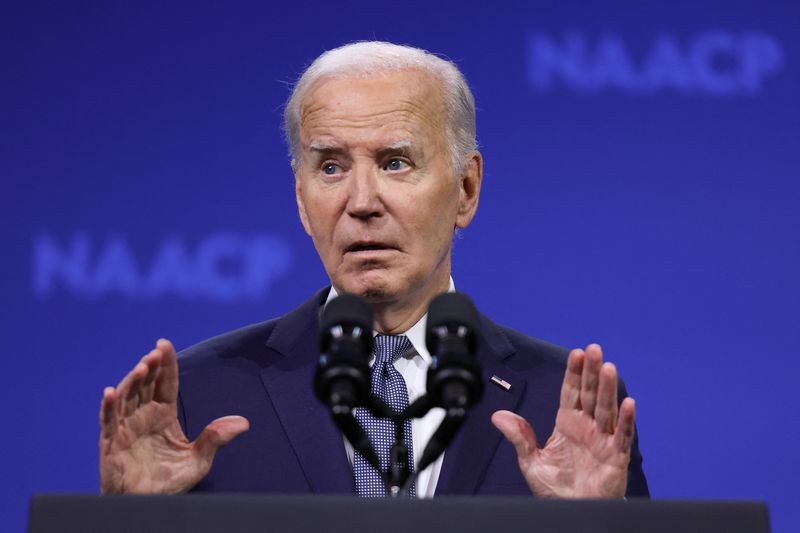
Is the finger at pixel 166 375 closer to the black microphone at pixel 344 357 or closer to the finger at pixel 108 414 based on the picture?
the finger at pixel 108 414

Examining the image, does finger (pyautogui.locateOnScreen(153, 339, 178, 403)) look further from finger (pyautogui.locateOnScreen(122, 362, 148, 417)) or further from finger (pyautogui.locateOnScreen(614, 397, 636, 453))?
finger (pyautogui.locateOnScreen(614, 397, 636, 453))

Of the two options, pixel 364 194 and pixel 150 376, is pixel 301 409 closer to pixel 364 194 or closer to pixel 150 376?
pixel 364 194

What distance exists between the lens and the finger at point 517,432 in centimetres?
190

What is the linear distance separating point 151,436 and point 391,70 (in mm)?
967

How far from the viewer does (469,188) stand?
2600mm

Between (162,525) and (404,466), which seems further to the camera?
(404,466)

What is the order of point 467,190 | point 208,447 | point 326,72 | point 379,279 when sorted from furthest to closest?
point 467,190, point 326,72, point 379,279, point 208,447

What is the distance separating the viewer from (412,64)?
245 centimetres

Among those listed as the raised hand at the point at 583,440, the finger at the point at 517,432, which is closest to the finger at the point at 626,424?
the raised hand at the point at 583,440

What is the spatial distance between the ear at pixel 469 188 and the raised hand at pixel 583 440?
75cm

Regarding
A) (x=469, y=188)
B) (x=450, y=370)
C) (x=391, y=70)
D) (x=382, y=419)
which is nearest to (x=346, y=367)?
(x=450, y=370)

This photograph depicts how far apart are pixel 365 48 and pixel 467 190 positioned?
1.34 ft

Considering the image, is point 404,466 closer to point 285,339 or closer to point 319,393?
point 319,393

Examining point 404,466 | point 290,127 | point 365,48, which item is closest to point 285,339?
point 290,127
